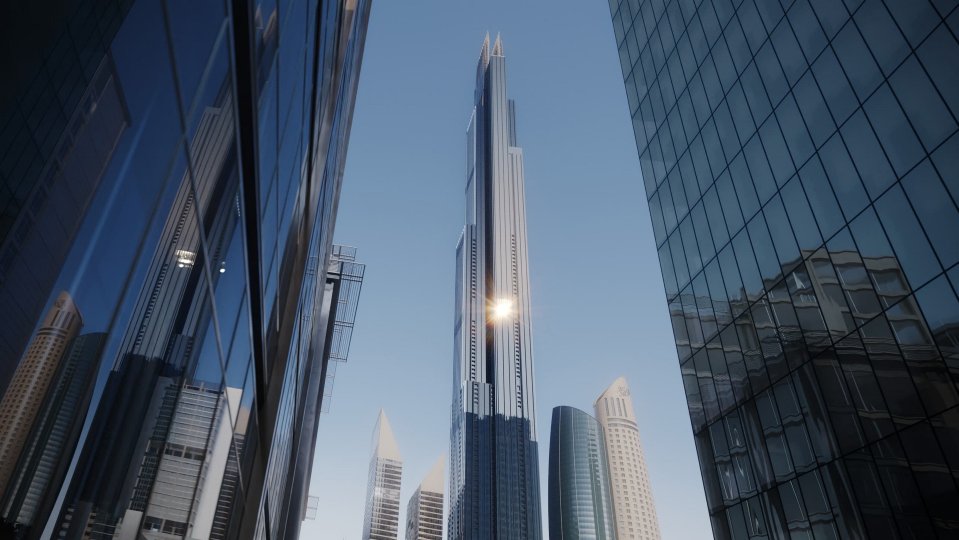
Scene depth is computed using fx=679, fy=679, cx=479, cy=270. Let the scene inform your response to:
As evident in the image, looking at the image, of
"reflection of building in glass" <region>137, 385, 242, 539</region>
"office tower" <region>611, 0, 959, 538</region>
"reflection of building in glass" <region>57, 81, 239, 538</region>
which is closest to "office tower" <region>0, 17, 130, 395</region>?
"reflection of building in glass" <region>57, 81, 239, 538</region>

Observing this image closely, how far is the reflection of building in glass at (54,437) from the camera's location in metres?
2.71

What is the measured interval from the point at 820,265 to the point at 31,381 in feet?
92.1

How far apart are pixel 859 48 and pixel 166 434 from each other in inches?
1098

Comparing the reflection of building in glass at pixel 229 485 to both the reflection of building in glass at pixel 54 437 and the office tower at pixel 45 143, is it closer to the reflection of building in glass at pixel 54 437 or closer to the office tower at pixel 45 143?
the reflection of building in glass at pixel 54 437

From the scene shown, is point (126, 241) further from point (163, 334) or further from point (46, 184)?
point (163, 334)

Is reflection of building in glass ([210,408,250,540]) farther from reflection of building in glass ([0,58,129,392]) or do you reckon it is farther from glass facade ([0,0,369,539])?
reflection of building in glass ([0,58,129,392])

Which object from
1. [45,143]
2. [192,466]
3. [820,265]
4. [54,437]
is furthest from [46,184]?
[820,265]

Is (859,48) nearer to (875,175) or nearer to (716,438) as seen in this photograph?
(875,175)

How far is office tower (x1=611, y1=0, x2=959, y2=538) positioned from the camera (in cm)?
2166

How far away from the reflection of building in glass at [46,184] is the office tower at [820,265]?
79.2ft

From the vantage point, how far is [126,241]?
11.1 feet

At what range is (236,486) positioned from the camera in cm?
1166

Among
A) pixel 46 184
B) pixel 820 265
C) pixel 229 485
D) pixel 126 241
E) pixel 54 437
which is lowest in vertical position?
pixel 54 437

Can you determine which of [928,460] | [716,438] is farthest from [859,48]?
[716,438]
